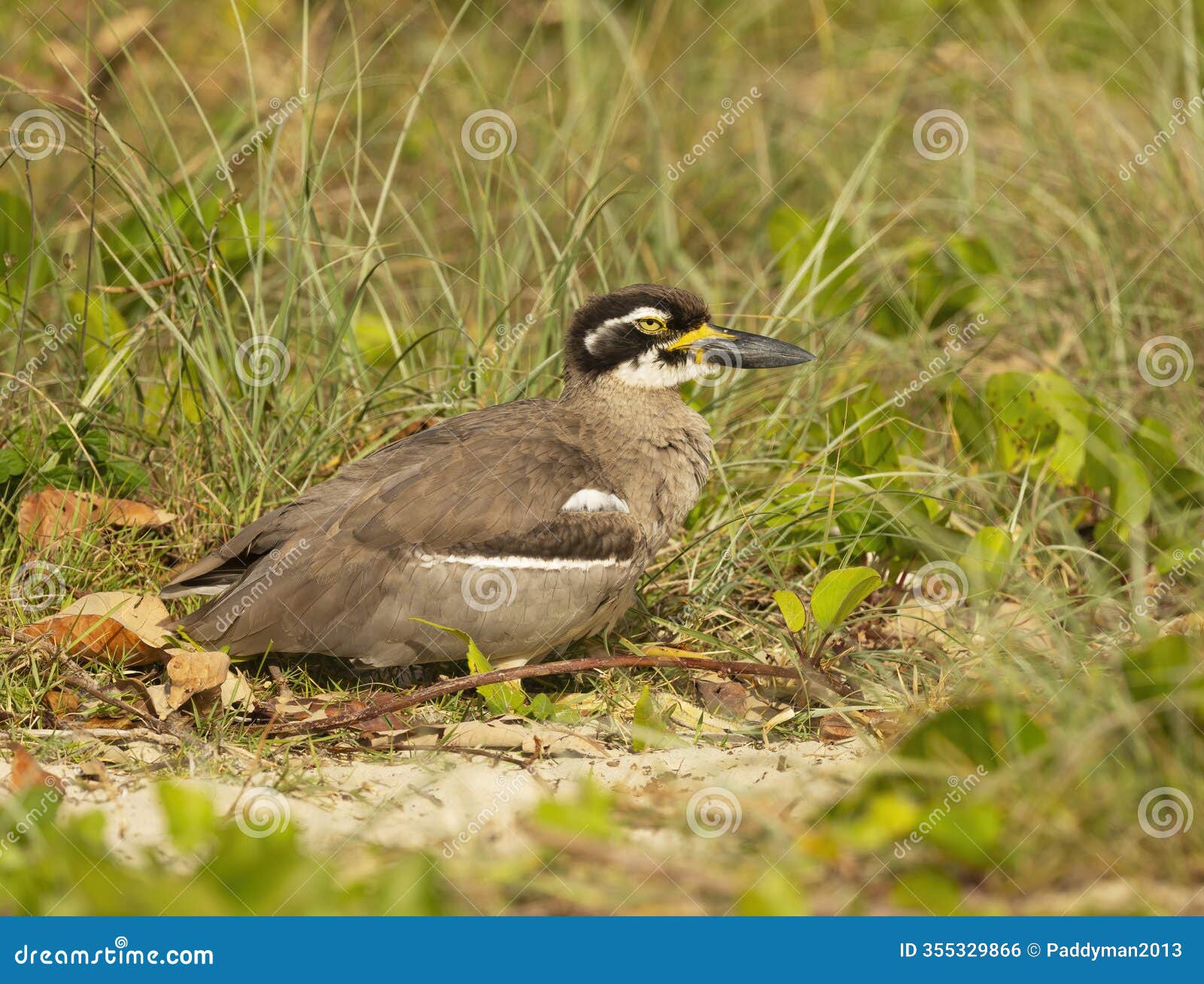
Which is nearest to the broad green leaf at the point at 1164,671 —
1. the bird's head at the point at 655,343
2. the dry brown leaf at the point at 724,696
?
the dry brown leaf at the point at 724,696

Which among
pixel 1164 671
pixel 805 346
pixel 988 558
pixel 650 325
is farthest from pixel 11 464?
pixel 1164 671

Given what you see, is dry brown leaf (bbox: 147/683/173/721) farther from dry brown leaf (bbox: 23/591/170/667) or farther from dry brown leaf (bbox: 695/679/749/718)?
dry brown leaf (bbox: 695/679/749/718)

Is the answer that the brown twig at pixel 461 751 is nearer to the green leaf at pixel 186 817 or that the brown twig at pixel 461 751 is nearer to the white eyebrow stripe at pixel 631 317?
the green leaf at pixel 186 817

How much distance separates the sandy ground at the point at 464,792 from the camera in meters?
3.63

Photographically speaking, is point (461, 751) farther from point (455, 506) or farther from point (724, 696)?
point (724, 696)

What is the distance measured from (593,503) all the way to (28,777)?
6.65 feet

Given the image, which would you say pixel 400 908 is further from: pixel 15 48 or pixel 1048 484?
pixel 15 48

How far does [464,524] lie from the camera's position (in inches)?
184

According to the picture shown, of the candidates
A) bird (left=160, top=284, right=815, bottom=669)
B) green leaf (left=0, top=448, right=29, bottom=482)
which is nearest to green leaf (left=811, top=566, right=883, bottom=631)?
bird (left=160, top=284, right=815, bottom=669)

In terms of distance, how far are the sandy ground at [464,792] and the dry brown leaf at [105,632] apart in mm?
577

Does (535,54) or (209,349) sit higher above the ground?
(535,54)

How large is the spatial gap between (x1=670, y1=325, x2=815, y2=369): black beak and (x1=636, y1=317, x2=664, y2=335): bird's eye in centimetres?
9

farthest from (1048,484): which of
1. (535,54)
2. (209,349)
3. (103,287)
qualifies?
(535,54)
